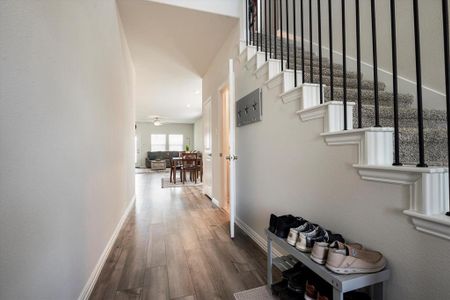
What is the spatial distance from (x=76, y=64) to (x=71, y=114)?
33 cm

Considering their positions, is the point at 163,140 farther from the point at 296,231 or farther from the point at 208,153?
the point at 296,231

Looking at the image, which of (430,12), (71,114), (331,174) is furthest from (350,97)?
(71,114)

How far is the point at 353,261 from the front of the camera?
91cm

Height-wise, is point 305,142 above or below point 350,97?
below

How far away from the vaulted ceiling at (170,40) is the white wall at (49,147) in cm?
84

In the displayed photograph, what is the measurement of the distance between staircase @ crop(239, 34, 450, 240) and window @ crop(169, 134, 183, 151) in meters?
11.1

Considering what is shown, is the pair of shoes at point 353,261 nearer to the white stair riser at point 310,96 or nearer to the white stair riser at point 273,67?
the white stair riser at point 310,96

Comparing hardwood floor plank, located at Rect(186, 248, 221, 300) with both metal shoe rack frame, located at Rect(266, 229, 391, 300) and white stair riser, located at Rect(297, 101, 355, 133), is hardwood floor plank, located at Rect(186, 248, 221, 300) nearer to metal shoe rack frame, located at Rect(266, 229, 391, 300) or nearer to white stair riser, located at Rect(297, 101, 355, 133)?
metal shoe rack frame, located at Rect(266, 229, 391, 300)

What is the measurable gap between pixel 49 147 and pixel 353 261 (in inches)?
55.9

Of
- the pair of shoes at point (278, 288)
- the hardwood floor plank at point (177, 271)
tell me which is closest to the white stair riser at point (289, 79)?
the pair of shoes at point (278, 288)

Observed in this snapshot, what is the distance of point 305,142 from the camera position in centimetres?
146

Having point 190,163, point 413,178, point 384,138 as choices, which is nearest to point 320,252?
point 413,178

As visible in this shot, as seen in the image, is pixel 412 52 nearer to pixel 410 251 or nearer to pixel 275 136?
pixel 275 136

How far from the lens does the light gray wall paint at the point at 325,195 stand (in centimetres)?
86
